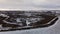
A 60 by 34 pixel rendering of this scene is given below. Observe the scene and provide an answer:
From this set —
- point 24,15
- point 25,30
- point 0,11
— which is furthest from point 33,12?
point 0,11

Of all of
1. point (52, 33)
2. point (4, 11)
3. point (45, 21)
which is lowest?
point (52, 33)

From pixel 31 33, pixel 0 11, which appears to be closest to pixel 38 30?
pixel 31 33

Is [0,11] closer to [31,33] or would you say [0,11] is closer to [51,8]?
[31,33]

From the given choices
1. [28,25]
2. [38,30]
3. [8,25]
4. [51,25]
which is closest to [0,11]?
[8,25]

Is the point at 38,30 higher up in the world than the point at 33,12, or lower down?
lower down

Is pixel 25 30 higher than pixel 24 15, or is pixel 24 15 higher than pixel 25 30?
pixel 24 15

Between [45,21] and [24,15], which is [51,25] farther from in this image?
[24,15]

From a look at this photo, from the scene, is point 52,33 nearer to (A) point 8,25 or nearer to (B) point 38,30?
(B) point 38,30

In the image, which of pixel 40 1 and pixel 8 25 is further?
pixel 40 1
